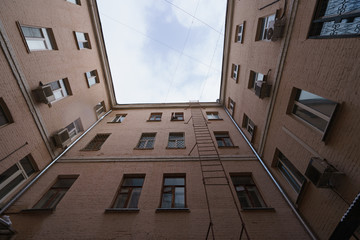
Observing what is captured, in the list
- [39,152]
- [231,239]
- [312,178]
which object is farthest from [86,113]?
[312,178]

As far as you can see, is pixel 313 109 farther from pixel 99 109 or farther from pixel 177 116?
pixel 99 109

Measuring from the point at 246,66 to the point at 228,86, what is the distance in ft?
12.7

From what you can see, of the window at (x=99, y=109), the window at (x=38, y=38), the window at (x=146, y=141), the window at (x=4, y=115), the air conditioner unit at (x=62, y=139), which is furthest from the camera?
the window at (x=99, y=109)

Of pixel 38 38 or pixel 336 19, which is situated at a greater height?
pixel 38 38

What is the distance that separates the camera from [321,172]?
3.94 m

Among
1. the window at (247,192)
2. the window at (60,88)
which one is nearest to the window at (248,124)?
the window at (247,192)

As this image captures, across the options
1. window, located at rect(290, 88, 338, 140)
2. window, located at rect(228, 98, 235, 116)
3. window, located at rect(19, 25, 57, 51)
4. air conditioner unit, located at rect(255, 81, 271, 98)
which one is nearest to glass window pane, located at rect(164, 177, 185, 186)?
window, located at rect(290, 88, 338, 140)

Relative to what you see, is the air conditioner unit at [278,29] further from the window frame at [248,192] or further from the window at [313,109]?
the window frame at [248,192]

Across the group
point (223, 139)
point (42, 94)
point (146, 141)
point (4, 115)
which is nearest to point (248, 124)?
point (223, 139)

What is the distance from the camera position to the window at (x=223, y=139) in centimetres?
953

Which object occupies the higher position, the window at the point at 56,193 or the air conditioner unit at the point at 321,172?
the air conditioner unit at the point at 321,172

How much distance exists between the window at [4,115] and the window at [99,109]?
5876 mm

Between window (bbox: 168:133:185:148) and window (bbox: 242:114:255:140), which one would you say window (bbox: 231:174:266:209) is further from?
window (bbox: 168:133:185:148)

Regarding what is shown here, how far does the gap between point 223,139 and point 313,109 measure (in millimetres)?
5465
